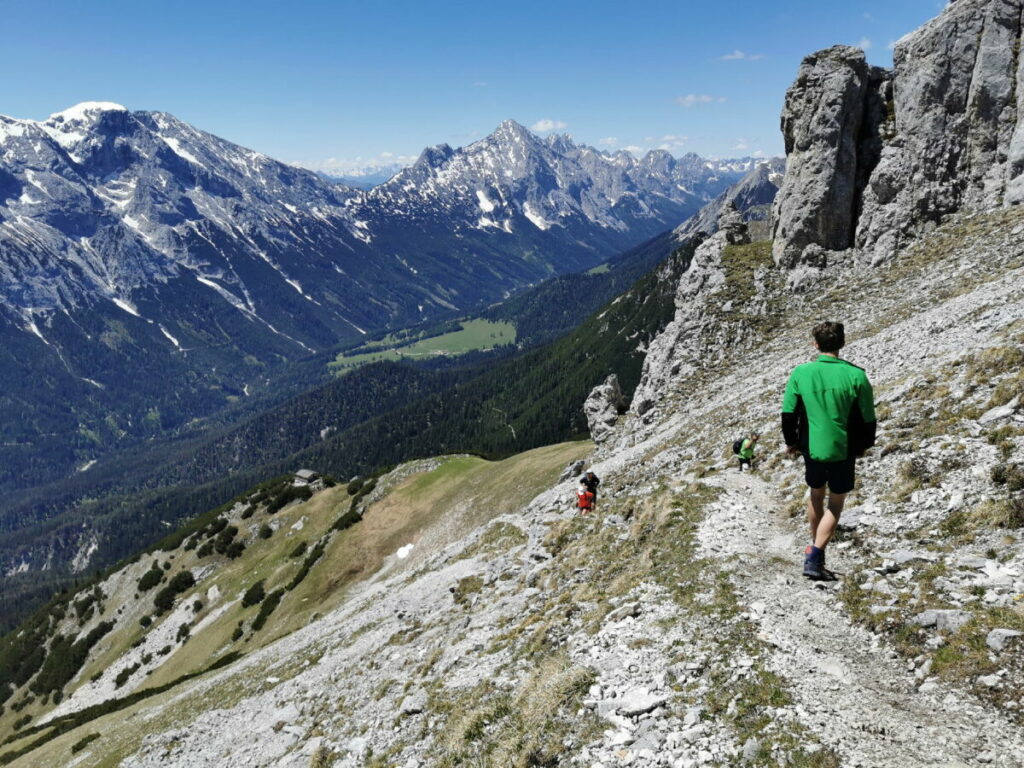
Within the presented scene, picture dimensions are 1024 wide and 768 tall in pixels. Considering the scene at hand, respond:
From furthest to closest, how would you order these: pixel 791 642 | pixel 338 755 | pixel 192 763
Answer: pixel 192 763 → pixel 338 755 → pixel 791 642

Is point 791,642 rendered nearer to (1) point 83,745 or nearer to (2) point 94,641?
(1) point 83,745

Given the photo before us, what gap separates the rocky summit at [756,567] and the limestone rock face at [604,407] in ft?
1.56

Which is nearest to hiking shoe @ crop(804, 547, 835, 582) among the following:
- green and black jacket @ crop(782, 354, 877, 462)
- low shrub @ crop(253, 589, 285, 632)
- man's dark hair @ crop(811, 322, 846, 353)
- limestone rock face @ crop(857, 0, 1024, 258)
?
green and black jacket @ crop(782, 354, 877, 462)

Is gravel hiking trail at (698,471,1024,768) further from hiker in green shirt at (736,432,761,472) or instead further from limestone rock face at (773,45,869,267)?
limestone rock face at (773,45,869,267)

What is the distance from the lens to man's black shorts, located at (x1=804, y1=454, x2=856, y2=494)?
11352 mm

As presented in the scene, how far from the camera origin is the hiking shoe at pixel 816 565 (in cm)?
1259

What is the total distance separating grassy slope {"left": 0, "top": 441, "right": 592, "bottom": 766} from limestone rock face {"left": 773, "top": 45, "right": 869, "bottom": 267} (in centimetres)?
3213

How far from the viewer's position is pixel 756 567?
14.4 m

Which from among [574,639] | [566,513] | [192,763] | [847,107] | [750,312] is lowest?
[192,763]

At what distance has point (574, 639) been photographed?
1470cm

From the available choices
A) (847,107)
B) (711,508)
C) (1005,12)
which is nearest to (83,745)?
(711,508)

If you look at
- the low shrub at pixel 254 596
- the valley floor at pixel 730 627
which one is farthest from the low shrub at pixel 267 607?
the valley floor at pixel 730 627

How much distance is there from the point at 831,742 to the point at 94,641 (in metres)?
137

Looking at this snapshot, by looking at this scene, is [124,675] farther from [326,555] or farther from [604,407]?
[604,407]
